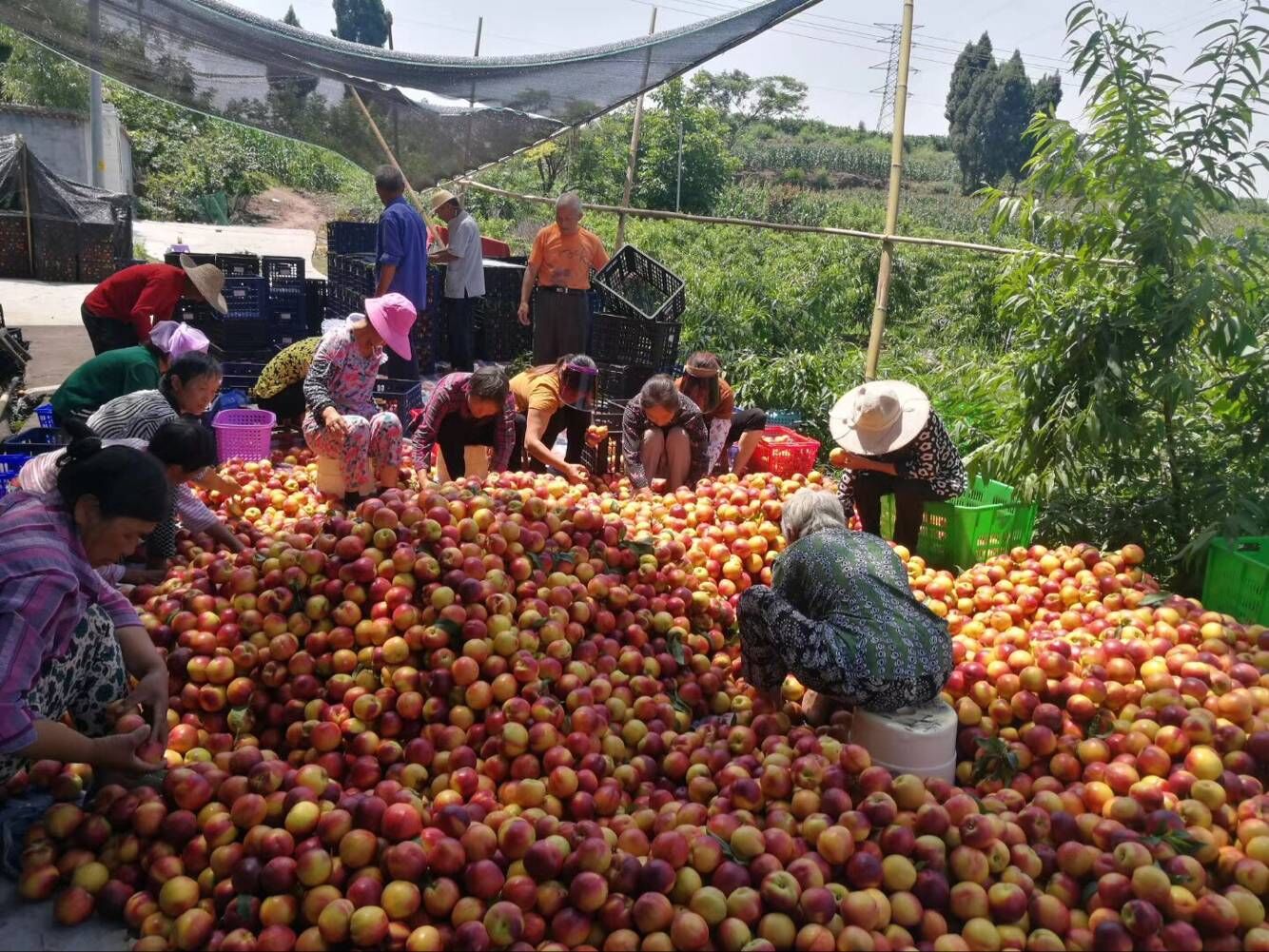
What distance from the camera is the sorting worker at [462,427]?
5.44m

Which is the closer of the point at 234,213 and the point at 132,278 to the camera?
the point at 132,278

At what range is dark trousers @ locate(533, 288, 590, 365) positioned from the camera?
7.55 meters

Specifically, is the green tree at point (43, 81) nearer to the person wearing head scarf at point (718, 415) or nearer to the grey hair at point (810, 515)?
the person wearing head scarf at point (718, 415)

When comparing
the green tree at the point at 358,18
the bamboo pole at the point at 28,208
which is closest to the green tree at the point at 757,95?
the green tree at the point at 358,18

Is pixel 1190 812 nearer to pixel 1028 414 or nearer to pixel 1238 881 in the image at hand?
pixel 1238 881

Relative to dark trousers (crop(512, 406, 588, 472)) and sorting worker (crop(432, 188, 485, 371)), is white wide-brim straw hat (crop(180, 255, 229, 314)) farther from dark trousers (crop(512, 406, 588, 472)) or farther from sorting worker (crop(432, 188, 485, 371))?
sorting worker (crop(432, 188, 485, 371))

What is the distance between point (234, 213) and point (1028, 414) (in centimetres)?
3207

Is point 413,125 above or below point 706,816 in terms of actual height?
above

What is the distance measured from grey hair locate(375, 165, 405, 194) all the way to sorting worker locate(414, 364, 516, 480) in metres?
2.06

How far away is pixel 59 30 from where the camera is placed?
5.57m

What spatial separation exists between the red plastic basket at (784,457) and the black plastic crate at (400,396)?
2.36 m

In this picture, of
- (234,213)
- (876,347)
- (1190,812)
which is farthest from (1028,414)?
(234,213)

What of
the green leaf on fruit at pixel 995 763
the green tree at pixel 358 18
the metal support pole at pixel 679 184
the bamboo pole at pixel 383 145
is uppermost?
the green tree at pixel 358 18

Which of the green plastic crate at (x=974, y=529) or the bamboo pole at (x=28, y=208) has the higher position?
the bamboo pole at (x=28, y=208)
